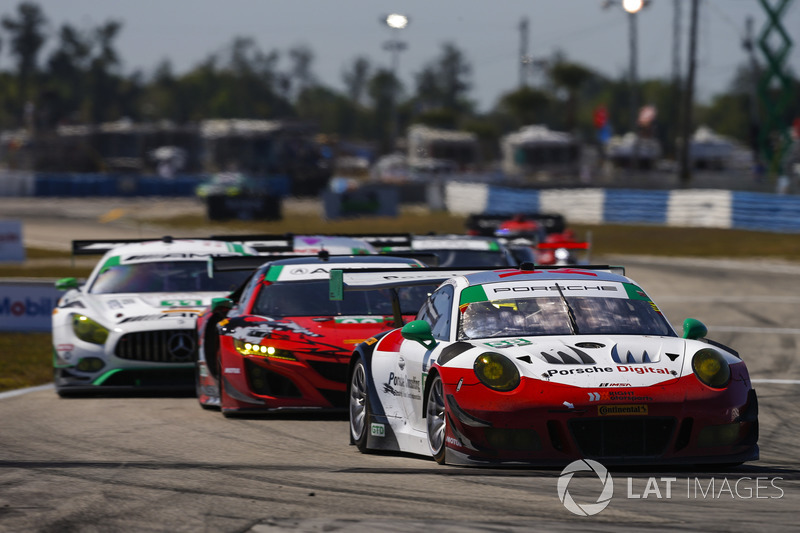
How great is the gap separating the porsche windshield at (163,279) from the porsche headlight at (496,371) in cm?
627

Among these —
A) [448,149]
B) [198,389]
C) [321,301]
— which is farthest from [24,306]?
[448,149]

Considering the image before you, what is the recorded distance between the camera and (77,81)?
16850 centimetres

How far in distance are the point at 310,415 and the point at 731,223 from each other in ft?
116

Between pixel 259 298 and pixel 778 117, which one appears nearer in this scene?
pixel 259 298

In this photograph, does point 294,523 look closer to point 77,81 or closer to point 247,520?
point 247,520

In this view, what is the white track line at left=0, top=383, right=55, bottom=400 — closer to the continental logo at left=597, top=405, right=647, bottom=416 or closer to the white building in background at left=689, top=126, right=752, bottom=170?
the continental logo at left=597, top=405, right=647, bottom=416

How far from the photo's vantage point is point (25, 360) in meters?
16.1

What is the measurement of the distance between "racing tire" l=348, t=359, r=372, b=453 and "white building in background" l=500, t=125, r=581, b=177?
87955 millimetres

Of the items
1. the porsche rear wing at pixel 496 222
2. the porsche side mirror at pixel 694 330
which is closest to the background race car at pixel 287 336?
the porsche side mirror at pixel 694 330

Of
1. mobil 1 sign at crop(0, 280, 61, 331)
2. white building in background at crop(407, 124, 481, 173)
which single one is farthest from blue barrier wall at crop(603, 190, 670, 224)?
white building in background at crop(407, 124, 481, 173)

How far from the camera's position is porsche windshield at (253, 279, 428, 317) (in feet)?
35.9

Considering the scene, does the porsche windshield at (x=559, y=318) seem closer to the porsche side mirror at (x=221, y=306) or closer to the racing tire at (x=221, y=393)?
the racing tire at (x=221, y=393)

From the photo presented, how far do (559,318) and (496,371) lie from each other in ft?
2.94

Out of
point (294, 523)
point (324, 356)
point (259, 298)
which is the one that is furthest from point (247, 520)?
point (259, 298)
